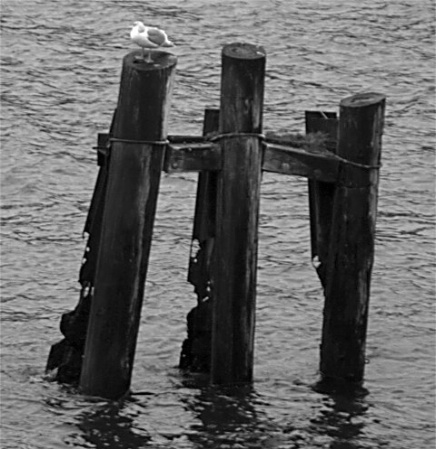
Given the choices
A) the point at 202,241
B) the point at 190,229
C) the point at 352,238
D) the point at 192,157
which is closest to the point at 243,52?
the point at 192,157

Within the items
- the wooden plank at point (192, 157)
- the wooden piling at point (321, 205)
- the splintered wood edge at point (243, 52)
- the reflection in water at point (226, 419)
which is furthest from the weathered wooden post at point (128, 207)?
the wooden piling at point (321, 205)

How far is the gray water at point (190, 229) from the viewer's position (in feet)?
36.5

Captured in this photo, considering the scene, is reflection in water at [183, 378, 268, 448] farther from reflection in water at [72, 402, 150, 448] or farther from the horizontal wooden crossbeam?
the horizontal wooden crossbeam

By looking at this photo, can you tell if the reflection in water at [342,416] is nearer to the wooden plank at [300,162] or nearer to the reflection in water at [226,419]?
the reflection in water at [226,419]

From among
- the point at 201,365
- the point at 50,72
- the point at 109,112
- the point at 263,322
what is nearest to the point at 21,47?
the point at 50,72

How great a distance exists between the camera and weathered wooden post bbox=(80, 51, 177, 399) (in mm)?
10484

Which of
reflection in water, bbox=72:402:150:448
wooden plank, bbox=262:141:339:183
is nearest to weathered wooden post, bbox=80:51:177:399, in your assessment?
reflection in water, bbox=72:402:150:448

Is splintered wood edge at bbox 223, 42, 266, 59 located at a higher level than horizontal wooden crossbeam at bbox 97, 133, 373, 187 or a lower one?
higher

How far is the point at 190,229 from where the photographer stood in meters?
16.4

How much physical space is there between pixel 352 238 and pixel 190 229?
5.06 meters

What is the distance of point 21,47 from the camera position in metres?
22.8

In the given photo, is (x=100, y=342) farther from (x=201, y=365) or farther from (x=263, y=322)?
(x=263, y=322)

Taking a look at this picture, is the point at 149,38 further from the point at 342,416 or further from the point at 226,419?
the point at 342,416

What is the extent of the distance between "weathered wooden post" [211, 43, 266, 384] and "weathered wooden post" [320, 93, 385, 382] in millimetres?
792
